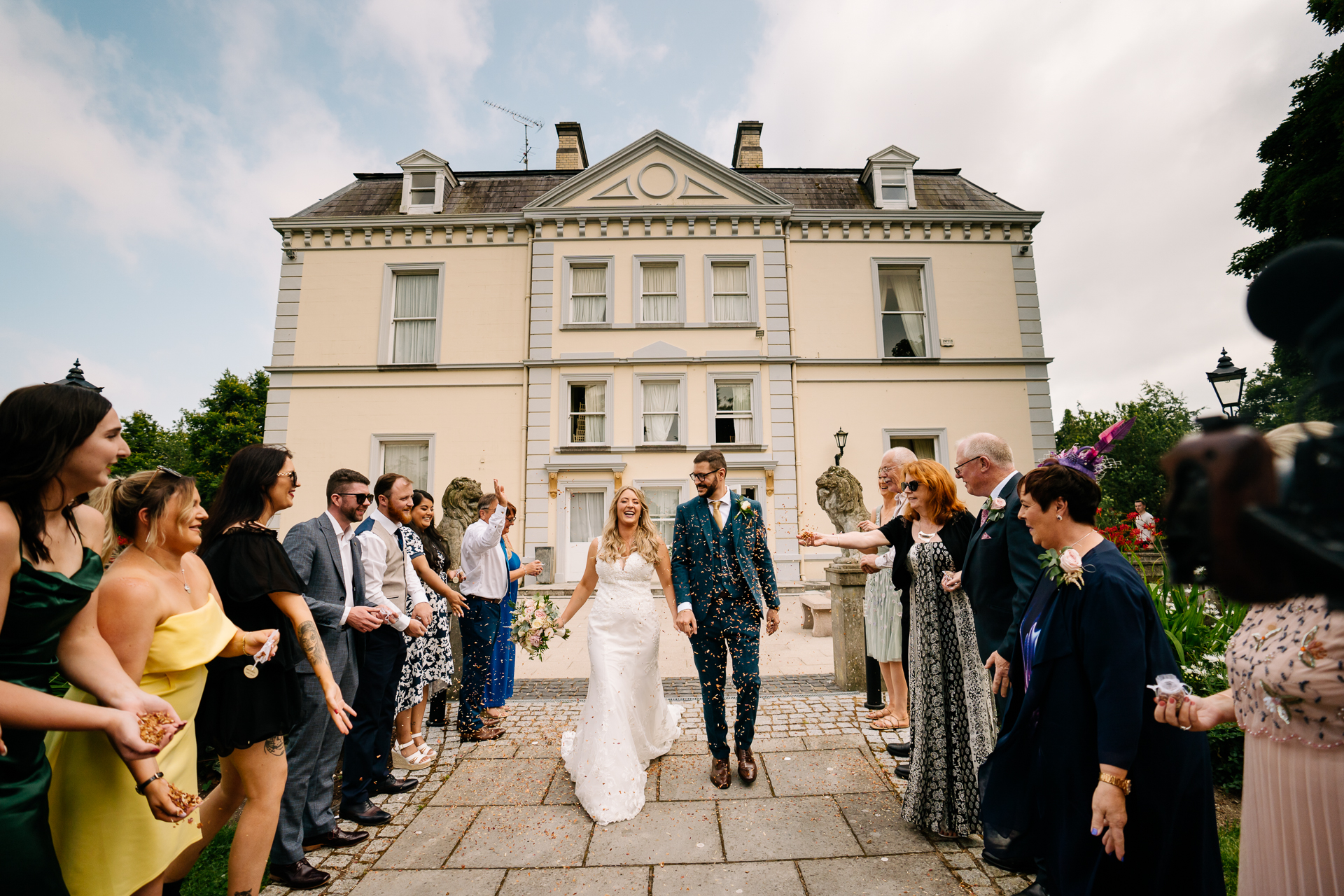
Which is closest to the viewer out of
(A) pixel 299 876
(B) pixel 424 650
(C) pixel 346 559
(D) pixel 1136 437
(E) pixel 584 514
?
(A) pixel 299 876

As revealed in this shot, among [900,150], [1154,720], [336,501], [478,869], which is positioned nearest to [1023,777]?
[1154,720]

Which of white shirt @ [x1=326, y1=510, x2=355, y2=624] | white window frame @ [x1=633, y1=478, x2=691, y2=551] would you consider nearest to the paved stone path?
white shirt @ [x1=326, y1=510, x2=355, y2=624]

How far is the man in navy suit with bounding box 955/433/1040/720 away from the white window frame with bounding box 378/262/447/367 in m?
15.0

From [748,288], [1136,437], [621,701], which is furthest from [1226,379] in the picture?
[1136,437]

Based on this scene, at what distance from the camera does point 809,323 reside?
1591 centimetres

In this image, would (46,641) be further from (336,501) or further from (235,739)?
(336,501)

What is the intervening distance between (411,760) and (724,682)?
2601 millimetres

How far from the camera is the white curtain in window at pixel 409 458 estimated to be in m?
15.4

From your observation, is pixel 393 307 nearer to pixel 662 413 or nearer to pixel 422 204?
pixel 422 204

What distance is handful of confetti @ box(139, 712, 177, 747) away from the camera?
1832 mm

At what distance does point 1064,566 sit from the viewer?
2.25 meters

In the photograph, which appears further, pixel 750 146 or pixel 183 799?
pixel 750 146

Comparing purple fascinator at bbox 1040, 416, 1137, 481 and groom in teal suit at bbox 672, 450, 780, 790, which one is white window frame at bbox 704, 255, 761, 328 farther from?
purple fascinator at bbox 1040, 416, 1137, 481

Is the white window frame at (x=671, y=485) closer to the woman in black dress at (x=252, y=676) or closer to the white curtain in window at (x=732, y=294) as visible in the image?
the white curtain in window at (x=732, y=294)
